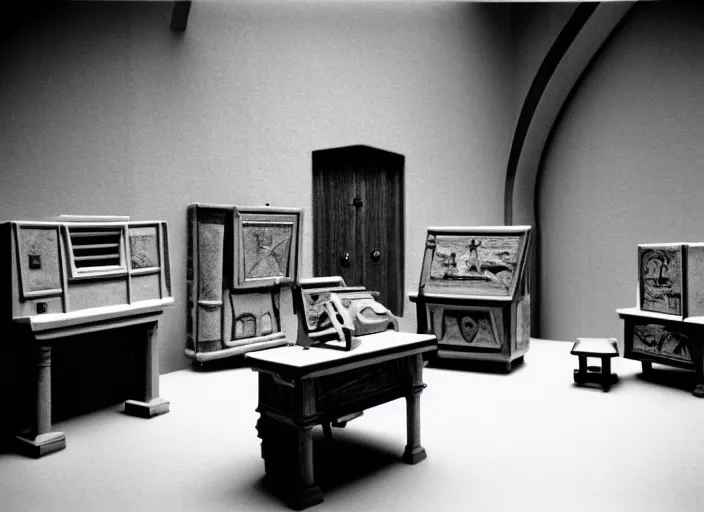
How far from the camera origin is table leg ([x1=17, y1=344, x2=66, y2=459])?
13.1ft

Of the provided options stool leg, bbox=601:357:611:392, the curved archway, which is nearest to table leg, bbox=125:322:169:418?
stool leg, bbox=601:357:611:392

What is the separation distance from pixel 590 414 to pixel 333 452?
83.0 inches

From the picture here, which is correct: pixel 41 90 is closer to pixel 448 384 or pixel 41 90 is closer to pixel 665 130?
pixel 448 384

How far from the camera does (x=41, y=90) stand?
5.24m

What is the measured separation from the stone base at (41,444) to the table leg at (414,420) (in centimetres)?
225

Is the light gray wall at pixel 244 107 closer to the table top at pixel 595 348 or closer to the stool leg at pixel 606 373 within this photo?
the table top at pixel 595 348

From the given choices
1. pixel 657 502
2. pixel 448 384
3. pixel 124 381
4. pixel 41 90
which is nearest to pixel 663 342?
pixel 448 384

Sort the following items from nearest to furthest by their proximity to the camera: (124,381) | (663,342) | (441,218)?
1. (124,381)
2. (663,342)
3. (441,218)

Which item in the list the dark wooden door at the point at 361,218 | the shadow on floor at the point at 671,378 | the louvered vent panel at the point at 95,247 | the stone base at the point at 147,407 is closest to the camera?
the louvered vent panel at the point at 95,247

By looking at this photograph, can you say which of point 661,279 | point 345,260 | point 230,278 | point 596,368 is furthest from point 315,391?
point 345,260

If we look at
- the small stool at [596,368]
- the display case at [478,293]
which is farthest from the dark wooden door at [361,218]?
the small stool at [596,368]

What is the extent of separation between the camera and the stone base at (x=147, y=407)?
4727 millimetres

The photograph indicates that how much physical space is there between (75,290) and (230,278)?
203 centimetres

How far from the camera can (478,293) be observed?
6.17 m
